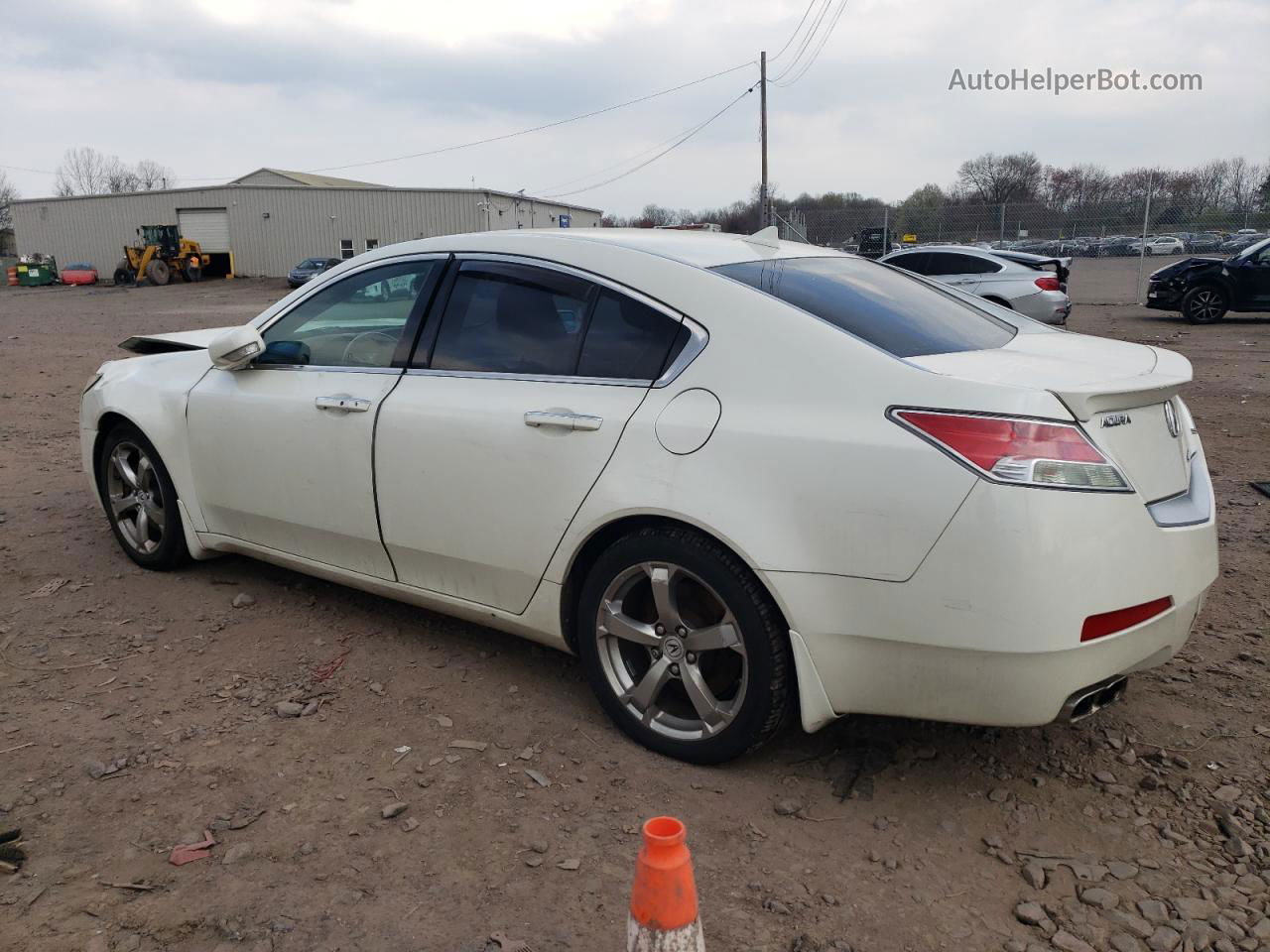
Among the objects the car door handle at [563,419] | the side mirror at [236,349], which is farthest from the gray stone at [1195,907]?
the side mirror at [236,349]

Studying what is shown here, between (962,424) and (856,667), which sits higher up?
(962,424)

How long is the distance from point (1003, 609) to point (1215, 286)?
17761 mm

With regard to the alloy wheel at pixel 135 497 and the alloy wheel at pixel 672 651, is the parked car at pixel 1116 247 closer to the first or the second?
the alloy wheel at pixel 135 497

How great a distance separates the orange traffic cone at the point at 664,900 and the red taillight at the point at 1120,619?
129 cm

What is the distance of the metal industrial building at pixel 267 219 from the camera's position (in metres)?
46.4

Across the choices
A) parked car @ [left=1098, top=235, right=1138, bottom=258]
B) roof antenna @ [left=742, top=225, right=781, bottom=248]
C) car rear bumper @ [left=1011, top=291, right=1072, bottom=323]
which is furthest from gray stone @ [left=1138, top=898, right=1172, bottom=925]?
parked car @ [left=1098, top=235, right=1138, bottom=258]

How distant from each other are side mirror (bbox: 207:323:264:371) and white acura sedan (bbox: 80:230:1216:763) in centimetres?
1

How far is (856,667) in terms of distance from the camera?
2.56 m

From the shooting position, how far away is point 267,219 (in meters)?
48.9

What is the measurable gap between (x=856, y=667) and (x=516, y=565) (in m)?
1.17

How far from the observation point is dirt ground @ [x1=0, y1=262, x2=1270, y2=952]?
2.30 metres

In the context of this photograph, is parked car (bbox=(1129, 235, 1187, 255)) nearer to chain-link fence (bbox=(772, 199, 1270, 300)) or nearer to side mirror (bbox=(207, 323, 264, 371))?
chain-link fence (bbox=(772, 199, 1270, 300))

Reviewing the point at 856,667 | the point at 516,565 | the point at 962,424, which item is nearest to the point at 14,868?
the point at 516,565

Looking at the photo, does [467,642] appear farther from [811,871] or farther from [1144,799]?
[1144,799]
